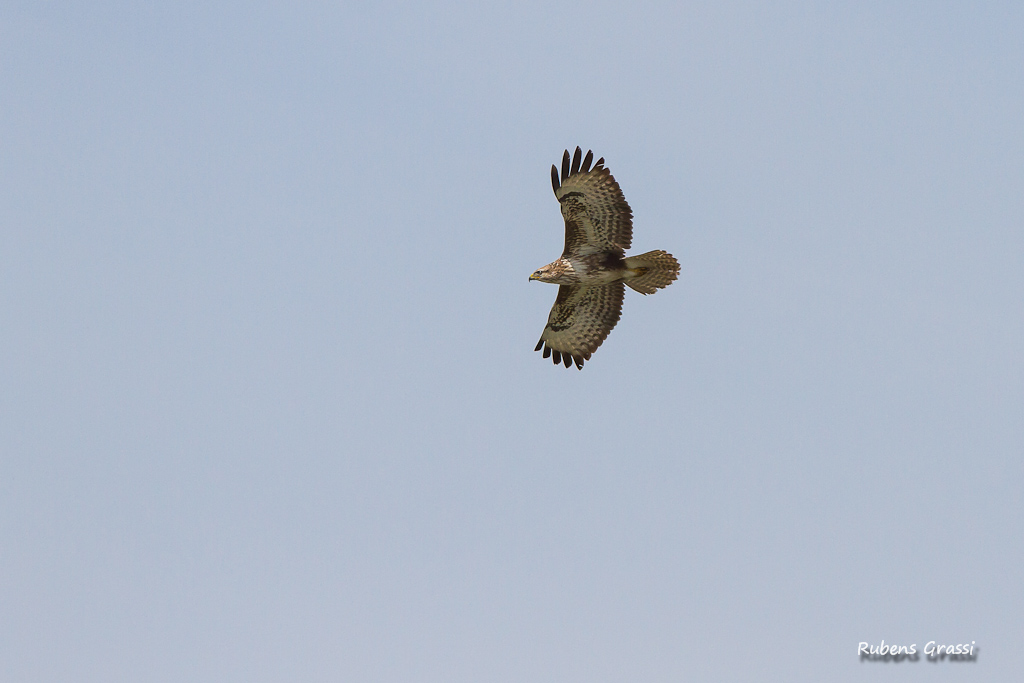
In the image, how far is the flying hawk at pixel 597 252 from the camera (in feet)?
46.7

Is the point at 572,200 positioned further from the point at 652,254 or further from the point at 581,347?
the point at 581,347

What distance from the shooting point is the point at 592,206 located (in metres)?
14.4

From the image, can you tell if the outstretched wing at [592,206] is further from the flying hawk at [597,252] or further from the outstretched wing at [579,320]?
the outstretched wing at [579,320]

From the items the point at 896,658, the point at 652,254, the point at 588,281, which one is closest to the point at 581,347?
the point at 588,281

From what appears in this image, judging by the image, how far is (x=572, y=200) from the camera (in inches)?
568

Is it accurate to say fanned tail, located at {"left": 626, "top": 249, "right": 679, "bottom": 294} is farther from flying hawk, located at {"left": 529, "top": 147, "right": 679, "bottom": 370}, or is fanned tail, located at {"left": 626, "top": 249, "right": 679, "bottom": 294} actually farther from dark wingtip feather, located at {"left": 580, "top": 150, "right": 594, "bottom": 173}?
dark wingtip feather, located at {"left": 580, "top": 150, "right": 594, "bottom": 173}

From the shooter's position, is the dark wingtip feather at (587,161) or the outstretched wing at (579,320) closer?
the dark wingtip feather at (587,161)

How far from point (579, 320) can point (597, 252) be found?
191cm

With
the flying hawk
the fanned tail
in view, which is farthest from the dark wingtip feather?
the fanned tail

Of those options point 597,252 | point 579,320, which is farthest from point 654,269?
point 579,320

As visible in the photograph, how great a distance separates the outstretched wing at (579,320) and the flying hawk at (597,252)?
2 centimetres

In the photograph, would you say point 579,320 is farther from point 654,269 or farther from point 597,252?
point 654,269

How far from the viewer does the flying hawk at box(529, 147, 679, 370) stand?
14.2 m

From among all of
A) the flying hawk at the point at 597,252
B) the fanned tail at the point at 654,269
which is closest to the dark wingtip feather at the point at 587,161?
the flying hawk at the point at 597,252
